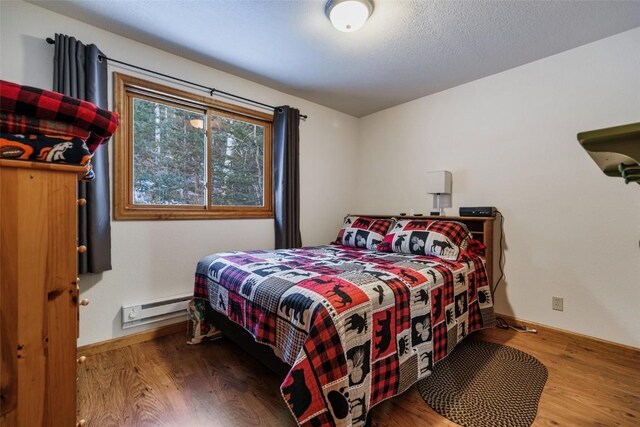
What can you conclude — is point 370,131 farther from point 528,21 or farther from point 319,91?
point 528,21

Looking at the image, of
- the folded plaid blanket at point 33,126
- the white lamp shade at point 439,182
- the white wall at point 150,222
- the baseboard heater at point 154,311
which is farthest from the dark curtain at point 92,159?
the white lamp shade at point 439,182

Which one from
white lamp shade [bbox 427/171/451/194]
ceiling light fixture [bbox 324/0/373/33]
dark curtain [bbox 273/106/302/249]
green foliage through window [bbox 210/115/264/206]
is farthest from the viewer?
dark curtain [bbox 273/106/302/249]

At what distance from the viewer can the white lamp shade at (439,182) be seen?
2.88 metres

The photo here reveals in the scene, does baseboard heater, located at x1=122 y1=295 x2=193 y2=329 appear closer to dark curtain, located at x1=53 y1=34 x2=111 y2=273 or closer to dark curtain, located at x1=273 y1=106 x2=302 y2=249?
dark curtain, located at x1=53 y1=34 x2=111 y2=273

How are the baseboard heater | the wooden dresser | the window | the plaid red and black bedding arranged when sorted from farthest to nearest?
1. the window
2. the baseboard heater
3. the plaid red and black bedding
4. the wooden dresser

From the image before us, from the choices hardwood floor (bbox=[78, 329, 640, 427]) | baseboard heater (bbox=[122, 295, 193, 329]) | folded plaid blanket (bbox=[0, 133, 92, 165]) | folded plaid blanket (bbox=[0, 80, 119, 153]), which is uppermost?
folded plaid blanket (bbox=[0, 80, 119, 153])

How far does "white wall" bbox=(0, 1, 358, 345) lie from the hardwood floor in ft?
1.43

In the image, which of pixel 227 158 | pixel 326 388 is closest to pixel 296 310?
pixel 326 388

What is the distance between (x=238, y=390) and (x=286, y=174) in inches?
80.9

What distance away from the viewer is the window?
2.25 m

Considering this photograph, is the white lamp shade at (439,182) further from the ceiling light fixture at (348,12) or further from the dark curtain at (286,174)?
the ceiling light fixture at (348,12)

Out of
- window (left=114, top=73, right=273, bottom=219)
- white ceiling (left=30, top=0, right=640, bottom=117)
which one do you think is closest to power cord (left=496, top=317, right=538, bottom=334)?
white ceiling (left=30, top=0, right=640, bottom=117)

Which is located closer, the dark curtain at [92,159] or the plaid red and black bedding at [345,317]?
the plaid red and black bedding at [345,317]

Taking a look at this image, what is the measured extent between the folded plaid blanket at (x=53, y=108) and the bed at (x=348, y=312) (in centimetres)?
101
